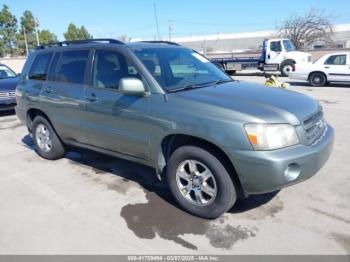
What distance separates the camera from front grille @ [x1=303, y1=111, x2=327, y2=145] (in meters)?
3.32

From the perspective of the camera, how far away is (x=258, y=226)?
133 inches

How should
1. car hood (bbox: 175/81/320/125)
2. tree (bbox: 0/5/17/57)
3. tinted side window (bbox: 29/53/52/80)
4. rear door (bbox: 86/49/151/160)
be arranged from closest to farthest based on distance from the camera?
car hood (bbox: 175/81/320/125) < rear door (bbox: 86/49/151/160) < tinted side window (bbox: 29/53/52/80) < tree (bbox: 0/5/17/57)

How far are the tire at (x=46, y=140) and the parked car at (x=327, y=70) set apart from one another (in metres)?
12.6

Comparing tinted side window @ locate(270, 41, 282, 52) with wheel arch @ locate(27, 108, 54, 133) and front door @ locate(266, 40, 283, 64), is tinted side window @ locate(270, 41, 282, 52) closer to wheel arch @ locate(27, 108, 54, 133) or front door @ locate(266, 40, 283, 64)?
front door @ locate(266, 40, 283, 64)

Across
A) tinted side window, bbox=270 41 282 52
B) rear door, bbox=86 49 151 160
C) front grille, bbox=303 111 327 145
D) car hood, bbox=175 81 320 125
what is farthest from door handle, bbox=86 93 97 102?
tinted side window, bbox=270 41 282 52

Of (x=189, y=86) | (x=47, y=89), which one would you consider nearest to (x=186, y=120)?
(x=189, y=86)

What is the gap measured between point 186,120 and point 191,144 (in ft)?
1.01

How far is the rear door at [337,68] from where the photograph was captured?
14.1 metres

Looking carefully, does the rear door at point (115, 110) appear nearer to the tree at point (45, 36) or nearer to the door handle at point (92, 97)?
the door handle at point (92, 97)

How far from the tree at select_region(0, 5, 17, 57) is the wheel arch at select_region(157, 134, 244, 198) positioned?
54486 mm

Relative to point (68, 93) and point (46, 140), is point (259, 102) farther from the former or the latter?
point (46, 140)

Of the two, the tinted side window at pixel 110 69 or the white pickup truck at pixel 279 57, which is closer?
the tinted side window at pixel 110 69

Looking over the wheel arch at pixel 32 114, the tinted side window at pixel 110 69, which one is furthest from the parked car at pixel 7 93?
the tinted side window at pixel 110 69

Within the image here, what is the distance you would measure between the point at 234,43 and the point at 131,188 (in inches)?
2398
